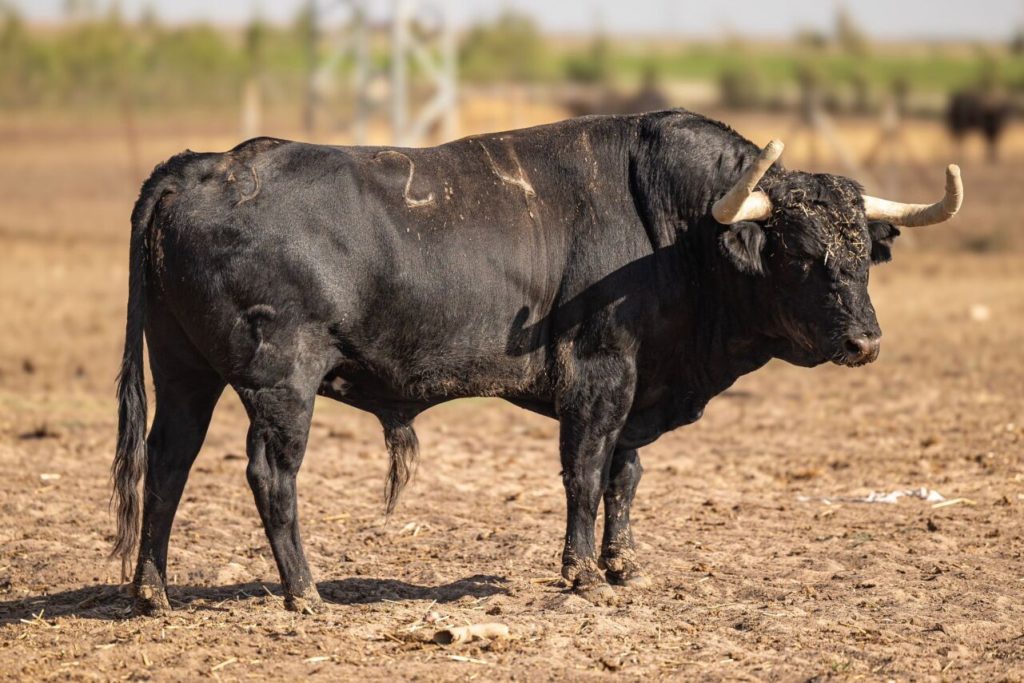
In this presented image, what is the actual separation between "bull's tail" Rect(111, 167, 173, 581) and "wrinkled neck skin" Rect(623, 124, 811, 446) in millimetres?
2235

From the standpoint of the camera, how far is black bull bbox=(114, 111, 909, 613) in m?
6.00

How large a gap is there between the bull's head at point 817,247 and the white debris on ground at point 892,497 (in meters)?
1.99

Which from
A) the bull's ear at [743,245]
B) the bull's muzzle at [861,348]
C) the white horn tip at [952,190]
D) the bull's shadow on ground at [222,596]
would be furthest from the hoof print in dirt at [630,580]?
the white horn tip at [952,190]

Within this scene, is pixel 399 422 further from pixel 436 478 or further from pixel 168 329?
pixel 436 478

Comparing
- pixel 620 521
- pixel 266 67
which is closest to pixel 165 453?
pixel 620 521

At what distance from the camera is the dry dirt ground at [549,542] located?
5.71 m

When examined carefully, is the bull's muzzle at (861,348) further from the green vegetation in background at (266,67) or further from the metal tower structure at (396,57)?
the green vegetation in background at (266,67)

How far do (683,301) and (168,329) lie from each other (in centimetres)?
234

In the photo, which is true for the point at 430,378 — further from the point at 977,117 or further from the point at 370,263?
the point at 977,117

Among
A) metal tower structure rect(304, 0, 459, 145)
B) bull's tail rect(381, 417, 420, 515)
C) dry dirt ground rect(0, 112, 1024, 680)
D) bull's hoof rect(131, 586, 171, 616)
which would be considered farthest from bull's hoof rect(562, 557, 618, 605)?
metal tower structure rect(304, 0, 459, 145)

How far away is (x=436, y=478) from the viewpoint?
8.85m

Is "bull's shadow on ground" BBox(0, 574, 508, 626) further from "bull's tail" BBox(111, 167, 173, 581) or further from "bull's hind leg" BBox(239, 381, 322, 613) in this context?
"bull's tail" BBox(111, 167, 173, 581)

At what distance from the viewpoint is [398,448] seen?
259 inches

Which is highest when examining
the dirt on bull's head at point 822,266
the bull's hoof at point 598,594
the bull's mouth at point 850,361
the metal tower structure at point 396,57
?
the metal tower structure at point 396,57
